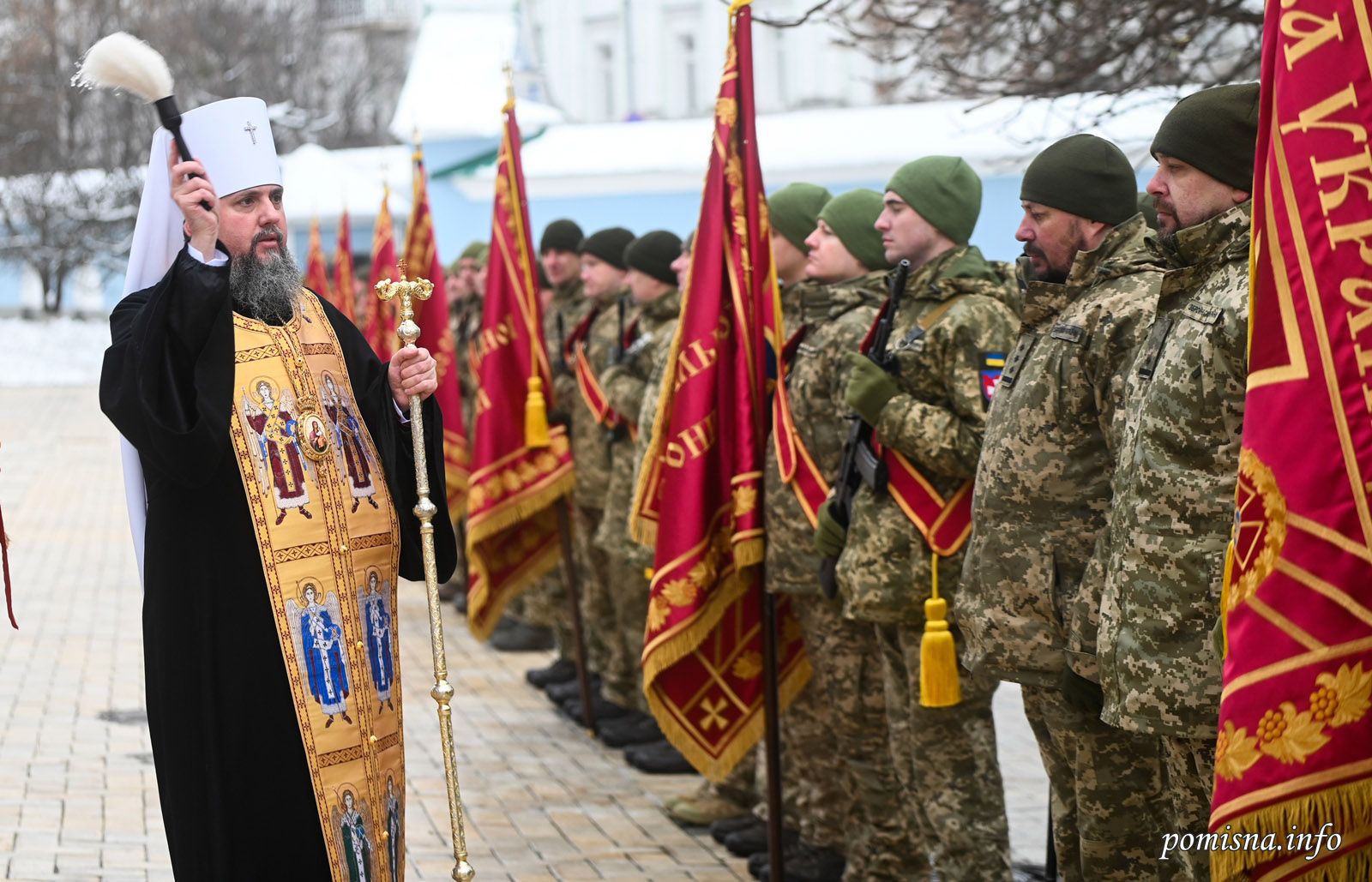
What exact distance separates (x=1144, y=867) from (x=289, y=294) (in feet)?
8.34

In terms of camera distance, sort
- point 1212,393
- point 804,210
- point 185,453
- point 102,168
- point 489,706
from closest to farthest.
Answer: point 1212,393, point 185,453, point 804,210, point 489,706, point 102,168

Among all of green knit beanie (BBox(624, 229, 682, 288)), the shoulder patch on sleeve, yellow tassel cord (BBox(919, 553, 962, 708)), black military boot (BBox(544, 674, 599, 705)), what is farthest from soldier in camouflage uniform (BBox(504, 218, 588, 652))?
yellow tassel cord (BBox(919, 553, 962, 708))

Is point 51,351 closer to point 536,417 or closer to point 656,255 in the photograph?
point 536,417

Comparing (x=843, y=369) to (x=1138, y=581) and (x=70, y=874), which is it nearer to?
(x=1138, y=581)

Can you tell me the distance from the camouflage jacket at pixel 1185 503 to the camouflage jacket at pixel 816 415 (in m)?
1.91

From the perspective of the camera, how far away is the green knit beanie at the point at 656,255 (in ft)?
25.5

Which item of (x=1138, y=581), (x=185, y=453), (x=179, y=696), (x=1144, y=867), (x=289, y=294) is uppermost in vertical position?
(x=289, y=294)

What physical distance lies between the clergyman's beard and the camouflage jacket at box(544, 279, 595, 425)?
4417 mm

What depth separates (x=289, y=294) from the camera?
4.38 m

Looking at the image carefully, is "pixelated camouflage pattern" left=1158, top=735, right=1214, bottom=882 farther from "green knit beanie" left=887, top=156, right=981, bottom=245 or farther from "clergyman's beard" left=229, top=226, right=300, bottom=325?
"clergyman's beard" left=229, top=226, right=300, bottom=325

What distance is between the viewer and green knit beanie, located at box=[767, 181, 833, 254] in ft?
20.7

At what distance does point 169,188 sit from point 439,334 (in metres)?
6.32

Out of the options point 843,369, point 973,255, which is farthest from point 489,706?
point 973,255

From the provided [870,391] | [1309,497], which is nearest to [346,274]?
[870,391]
